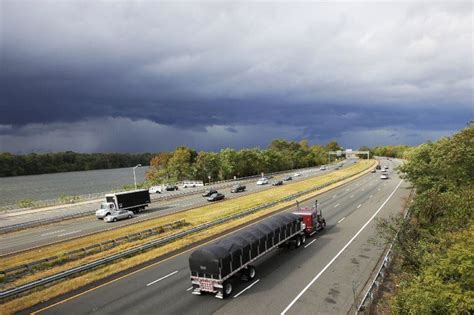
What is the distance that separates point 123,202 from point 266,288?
35.9 meters

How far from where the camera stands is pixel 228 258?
1975 centimetres

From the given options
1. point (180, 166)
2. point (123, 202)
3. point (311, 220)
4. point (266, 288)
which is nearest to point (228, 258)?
point (266, 288)

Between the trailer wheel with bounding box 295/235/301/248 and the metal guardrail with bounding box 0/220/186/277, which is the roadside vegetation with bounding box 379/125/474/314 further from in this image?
the metal guardrail with bounding box 0/220/186/277

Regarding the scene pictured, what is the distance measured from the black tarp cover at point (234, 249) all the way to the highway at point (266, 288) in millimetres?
1659

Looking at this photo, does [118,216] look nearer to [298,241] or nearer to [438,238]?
[298,241]

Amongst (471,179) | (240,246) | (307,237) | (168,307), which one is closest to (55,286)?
(168,307)

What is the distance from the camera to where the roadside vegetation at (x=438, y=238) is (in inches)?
560

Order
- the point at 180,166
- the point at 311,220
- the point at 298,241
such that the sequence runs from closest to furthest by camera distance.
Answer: the point at 298,241
the point at 311,220
the point at 180,166

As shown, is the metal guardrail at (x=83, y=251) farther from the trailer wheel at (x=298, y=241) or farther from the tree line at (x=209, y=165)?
the tree line at (x=209, y=165)

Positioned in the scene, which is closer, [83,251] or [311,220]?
[83,251]

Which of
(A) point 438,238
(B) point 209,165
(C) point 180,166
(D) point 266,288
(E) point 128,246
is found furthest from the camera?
(C) point 180,166

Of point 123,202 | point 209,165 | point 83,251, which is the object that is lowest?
point 83,251

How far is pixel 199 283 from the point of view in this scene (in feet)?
64.7

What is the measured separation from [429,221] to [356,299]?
18.3m
